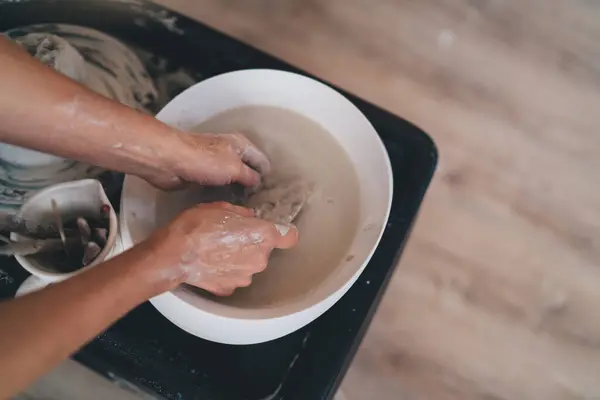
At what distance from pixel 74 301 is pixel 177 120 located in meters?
0.33

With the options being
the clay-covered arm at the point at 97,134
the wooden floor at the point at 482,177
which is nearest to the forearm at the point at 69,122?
the clay-covered arm at the point at 97,134

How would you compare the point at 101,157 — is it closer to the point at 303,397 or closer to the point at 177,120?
the point at 177,120

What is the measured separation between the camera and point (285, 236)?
26.9 inches

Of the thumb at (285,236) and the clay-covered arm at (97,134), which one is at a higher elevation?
the clay-covered arm at (97,134)

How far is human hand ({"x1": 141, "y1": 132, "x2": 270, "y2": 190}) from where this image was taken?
672mm

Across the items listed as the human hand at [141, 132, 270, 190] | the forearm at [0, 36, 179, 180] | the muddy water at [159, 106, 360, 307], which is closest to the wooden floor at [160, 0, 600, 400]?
the muddy water at [159, 106, 360, 307]

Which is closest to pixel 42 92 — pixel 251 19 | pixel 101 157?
pixel 101 157

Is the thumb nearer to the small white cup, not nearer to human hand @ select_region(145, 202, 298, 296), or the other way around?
human hand @ select_region(145, 202, 298, 296)

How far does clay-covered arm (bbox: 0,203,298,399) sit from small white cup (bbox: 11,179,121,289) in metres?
0.08

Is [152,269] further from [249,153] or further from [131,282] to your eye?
[249,153]

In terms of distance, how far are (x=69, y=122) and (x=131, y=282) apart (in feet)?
0.59

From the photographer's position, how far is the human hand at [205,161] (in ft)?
2.21

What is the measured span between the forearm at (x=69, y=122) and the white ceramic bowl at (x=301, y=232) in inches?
2.8

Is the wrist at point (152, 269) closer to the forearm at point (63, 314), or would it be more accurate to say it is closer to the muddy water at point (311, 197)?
the forearm at point (63, 314)
